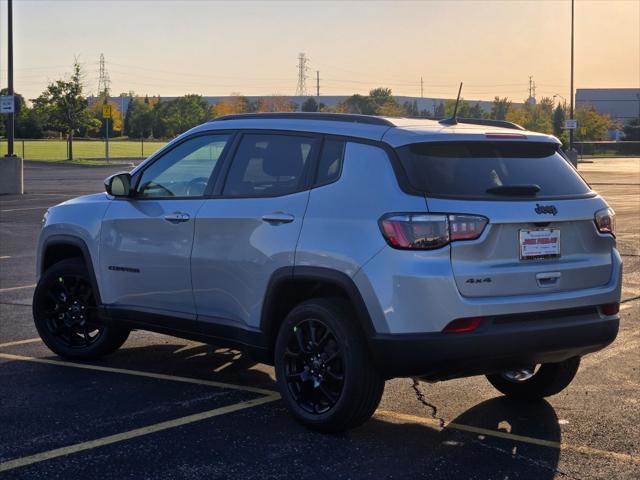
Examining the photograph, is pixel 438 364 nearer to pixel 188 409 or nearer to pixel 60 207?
pixel 188 409

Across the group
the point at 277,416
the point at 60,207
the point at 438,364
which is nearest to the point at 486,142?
the point at 438,364

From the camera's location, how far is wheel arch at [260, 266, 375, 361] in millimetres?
5059

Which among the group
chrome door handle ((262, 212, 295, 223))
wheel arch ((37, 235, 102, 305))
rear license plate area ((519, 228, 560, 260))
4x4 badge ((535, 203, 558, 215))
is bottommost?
wheel arch ((37, 235, 102, 305))

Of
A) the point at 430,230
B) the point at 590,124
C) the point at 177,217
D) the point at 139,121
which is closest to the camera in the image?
the point at 430,230

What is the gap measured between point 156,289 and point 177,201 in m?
0.62

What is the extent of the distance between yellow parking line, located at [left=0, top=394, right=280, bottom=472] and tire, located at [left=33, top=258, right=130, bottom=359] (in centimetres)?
154

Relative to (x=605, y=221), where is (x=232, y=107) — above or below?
above

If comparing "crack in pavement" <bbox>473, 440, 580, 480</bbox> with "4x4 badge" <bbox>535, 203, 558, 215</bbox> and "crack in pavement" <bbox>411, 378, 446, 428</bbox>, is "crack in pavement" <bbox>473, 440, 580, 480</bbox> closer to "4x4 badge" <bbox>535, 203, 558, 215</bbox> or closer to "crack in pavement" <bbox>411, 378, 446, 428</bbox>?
"crack in pavement" <bbox>411, 378, 446, 428</bbox>

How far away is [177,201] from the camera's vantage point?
6312mm

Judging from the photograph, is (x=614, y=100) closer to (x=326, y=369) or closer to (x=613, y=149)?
(x=613, y=149)

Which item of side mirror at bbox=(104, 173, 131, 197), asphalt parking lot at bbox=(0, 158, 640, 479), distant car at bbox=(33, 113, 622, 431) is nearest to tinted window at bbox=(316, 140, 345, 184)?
distant car at bbox=(33, 113, 622, 431)

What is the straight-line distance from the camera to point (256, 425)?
18.2 ft

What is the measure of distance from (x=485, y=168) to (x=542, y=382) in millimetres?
1628

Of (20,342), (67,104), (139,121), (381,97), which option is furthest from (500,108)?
(20,342)
